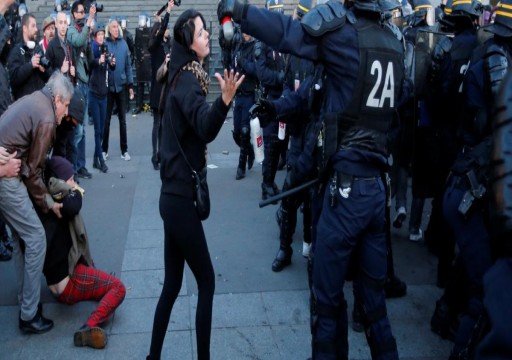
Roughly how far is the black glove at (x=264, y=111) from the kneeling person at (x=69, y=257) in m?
1.45

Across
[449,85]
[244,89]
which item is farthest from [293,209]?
[244,89]

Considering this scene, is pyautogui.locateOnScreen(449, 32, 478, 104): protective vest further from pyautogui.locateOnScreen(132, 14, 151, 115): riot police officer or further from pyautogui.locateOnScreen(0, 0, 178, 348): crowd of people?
pyautogui.locateOnScreen(132, 14, 151, 115): riot police officer

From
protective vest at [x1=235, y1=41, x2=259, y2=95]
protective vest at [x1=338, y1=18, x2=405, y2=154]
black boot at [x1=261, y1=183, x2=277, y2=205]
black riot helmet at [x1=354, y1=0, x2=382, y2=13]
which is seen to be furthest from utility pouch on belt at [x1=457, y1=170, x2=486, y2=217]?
protective vest at [x1=235, y1=41, x2=259, y2=95]

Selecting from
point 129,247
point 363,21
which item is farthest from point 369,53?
point 129,247

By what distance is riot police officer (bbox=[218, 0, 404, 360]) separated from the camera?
2.96 meters

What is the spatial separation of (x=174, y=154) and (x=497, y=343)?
2206 mm

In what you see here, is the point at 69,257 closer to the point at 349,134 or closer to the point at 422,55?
the point at 349,134

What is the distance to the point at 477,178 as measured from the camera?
348 centimetres

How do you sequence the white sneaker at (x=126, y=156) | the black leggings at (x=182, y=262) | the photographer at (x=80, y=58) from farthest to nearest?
the white sneaker at (x=126, y=156) → the photographer at (x=80, y=58) → the black leggings at (x=182, y=262)

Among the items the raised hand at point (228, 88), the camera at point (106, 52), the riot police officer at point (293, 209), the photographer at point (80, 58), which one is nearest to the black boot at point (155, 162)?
the photographer at point (80, 58)

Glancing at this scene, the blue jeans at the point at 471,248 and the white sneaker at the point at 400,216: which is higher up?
the blue jeans at the point at 471,248

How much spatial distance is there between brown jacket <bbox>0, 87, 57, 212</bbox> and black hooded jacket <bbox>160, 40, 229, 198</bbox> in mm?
1016

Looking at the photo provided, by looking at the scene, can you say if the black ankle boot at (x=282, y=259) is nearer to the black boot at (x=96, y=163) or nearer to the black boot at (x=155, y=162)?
the black boot at (x=155, y=162)

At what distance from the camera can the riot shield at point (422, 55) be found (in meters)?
4.85
